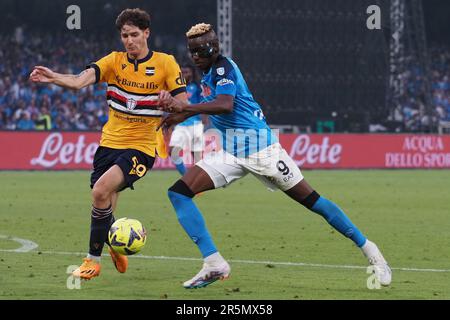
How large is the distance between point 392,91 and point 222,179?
76.5 ft

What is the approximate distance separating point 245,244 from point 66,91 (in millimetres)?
23416

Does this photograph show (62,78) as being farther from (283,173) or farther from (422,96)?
(422,96)

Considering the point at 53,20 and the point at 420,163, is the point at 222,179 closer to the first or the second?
the point at 420,163

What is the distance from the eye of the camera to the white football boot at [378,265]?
30.7 ft

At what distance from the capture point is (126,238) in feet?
32.2

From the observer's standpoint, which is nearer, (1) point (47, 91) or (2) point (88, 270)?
(2) point (88, 270)

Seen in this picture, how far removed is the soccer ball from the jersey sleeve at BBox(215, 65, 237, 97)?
1493 millimetres

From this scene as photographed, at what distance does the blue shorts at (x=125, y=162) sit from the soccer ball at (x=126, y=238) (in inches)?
14.1

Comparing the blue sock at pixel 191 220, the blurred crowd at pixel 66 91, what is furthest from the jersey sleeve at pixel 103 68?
the blurred crowd at pixel 66 91

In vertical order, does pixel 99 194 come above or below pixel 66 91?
Answer: below

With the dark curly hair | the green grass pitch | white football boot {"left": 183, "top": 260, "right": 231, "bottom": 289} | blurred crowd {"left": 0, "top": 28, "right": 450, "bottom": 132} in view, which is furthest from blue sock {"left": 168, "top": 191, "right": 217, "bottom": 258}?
blurred crowd {"left": 0, "top": 28, "right": 450, "bottom": 132}

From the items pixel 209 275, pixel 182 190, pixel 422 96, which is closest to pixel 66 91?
pixel 422 96

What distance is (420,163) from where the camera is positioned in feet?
105
